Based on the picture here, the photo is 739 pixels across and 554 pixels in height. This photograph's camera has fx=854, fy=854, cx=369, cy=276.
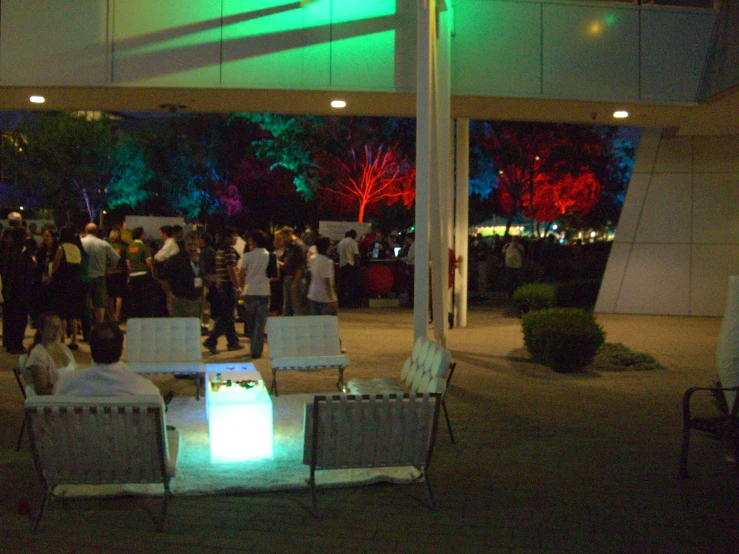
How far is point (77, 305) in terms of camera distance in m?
12.1

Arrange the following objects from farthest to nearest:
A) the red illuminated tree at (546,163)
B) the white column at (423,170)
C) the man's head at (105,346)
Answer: the red illuminated tree at (546,163), the white column at (423,170), the man's head at (105,346)

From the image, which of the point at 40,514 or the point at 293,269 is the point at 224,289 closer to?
the point at 293,269

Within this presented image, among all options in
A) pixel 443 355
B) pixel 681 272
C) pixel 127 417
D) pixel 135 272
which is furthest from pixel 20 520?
pixel 681 272

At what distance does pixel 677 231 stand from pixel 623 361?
7663 mm

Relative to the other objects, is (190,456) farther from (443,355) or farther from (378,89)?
(378,89)

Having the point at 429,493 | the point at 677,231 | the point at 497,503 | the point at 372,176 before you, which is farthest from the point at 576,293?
the point at 372,176

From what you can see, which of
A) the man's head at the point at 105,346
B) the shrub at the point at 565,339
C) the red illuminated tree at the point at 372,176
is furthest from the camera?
the red illuminated tree at the point at 372,176

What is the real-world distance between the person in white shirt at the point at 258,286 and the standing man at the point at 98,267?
2429 millimetres

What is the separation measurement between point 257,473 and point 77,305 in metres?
6.83

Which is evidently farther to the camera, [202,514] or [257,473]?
[257,473]

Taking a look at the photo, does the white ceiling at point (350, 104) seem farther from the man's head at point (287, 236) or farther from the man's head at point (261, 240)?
the man's head at point (261, 240)

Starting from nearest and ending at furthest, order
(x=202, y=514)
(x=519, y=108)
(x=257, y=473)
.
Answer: (x=202, y=514) < (x=257, y=473) < (x=519, y=108)

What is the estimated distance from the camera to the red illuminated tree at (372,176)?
3756cm

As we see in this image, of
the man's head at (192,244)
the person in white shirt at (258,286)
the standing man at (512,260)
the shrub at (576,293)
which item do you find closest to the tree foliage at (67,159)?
the standing man at (512,260)
